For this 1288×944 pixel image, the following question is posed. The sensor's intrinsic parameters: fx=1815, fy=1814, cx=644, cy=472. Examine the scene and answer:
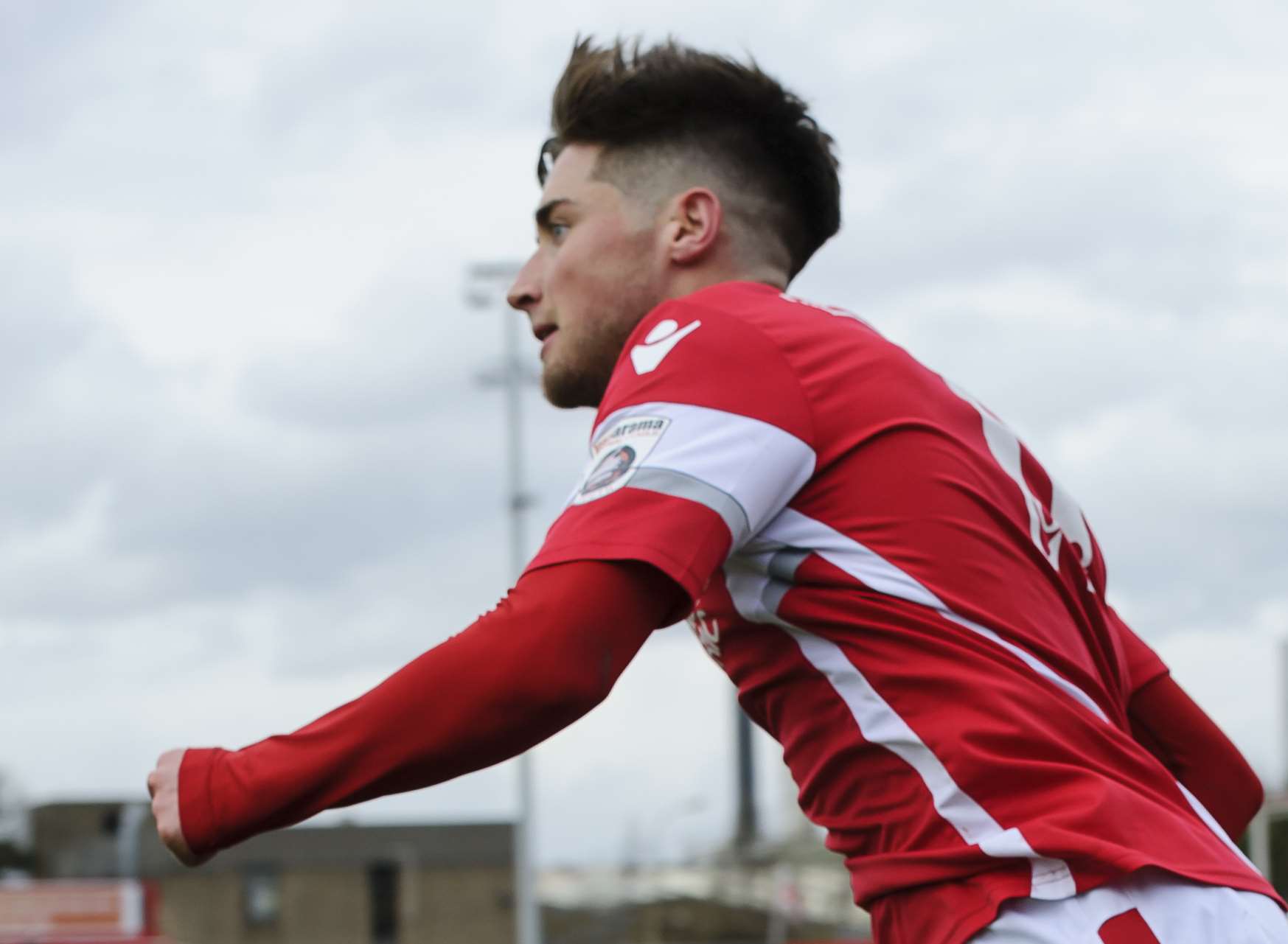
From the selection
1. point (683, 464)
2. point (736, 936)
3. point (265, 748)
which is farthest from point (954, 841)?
point (736, 936)

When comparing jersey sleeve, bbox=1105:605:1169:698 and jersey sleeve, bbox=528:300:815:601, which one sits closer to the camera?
jersey sleeve, bbox=528:300:815:601

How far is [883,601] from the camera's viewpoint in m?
2.30

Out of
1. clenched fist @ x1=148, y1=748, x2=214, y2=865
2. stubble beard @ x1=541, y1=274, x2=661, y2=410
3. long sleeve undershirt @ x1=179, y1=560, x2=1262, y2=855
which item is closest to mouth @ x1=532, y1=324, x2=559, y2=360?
stubble beard @ x1=541, y1=274, x2=661, y2=410

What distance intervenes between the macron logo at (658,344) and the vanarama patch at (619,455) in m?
0.10

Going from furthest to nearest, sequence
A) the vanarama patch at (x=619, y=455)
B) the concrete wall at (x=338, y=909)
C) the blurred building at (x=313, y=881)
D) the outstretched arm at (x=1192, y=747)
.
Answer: the concrete wall at (x=338, y=909) → the blurred building at (x=313, y=881) → the outstretched arm at (x=1192, y=747) → the vanarama patch at (x=619, y=455)

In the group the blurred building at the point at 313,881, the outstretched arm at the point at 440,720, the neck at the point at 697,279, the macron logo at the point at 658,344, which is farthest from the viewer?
the blurred building at the point at 313,881

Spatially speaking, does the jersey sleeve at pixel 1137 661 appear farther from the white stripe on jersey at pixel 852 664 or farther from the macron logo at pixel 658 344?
the macron logo at pixel 658 344

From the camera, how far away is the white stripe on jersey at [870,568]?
2.29 meters

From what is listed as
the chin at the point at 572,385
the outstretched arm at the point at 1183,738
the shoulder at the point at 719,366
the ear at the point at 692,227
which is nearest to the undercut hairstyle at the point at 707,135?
the ear at the point at 692,227

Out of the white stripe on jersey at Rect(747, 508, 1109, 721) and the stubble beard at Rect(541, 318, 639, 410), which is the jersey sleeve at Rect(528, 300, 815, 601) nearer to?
the white stripe on jersey at Rect(747, 508, 1109, 721)

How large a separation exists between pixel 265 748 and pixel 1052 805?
0.95m

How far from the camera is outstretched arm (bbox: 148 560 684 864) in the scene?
6.96 feet

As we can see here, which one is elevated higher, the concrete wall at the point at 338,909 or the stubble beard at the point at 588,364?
the concrete wall at the point at 338,909

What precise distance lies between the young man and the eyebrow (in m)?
0.28
